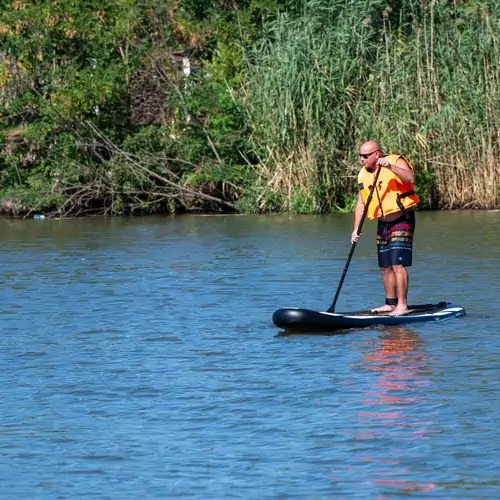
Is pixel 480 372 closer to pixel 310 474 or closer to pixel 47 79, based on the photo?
pixel 310 474

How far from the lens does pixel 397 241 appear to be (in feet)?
41.3

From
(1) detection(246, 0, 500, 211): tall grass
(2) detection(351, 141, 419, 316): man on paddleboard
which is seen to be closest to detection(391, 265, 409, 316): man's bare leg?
(2) detection(351, 141, 419, 316): man on paddleboard

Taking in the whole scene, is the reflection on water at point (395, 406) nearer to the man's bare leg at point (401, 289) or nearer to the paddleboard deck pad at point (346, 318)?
the paddleboard deck pad at point (346, 318)

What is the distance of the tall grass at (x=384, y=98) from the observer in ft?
88.3

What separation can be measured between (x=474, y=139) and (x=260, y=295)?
A: 506 inches

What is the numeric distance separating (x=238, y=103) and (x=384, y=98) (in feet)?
12.5

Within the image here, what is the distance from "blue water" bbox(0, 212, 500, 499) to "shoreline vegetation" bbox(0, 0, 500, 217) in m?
9.26

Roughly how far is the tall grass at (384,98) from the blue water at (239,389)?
907cm

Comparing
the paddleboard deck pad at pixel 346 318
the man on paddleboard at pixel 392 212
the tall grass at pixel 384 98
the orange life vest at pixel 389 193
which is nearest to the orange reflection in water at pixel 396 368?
the paddleboard deck pad at pixel 346 318

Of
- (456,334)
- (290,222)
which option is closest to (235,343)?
(456,334)

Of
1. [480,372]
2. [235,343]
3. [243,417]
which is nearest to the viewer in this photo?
[243,417]

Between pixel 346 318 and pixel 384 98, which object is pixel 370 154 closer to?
pixel 346 318

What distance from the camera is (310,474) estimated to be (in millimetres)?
6984

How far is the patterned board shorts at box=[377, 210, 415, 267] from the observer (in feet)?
41.2
